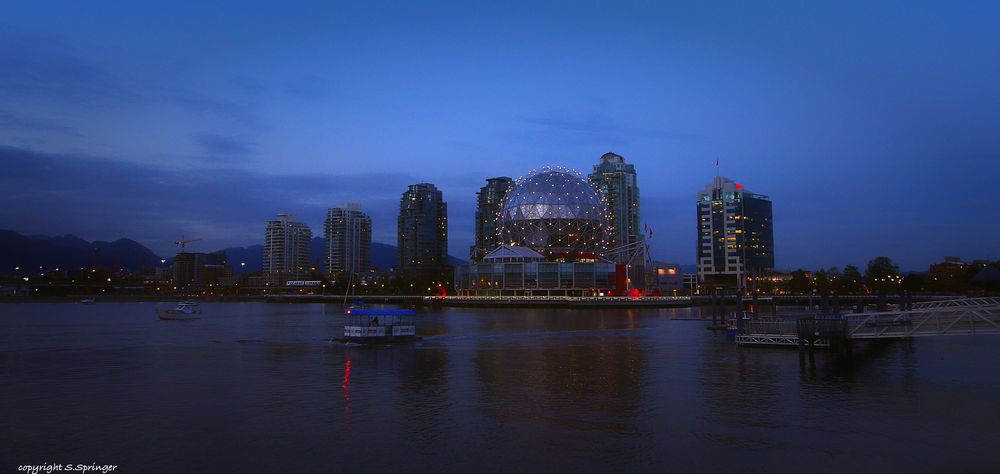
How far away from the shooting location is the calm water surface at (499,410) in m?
19.1

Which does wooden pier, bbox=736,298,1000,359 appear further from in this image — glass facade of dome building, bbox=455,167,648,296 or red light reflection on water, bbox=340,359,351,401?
glass facade of dome building, bbox=455,167,648,296

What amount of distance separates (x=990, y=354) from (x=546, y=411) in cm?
3437

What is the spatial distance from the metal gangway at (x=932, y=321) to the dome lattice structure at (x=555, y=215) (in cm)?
9530

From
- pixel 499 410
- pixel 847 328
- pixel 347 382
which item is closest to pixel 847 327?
pixel 847 328

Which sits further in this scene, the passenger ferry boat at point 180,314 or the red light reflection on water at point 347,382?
the passenger ferry boat at point 180,314

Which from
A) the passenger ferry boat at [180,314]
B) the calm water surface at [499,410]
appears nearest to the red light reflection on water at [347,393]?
the calm water surface at [499,410]

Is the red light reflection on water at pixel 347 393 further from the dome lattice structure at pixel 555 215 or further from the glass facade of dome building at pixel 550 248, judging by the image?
the dome lattice structure at pixel 555 215

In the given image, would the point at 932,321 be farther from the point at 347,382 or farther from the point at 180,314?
the point at 180,314

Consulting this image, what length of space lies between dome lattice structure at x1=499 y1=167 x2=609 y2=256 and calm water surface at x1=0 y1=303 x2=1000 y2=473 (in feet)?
345

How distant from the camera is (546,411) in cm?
2500

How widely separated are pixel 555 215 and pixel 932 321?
103 metres

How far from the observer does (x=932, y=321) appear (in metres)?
48.9

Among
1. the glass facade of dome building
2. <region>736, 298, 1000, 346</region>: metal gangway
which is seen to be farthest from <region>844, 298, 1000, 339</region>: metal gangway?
the glass facade of dome building
